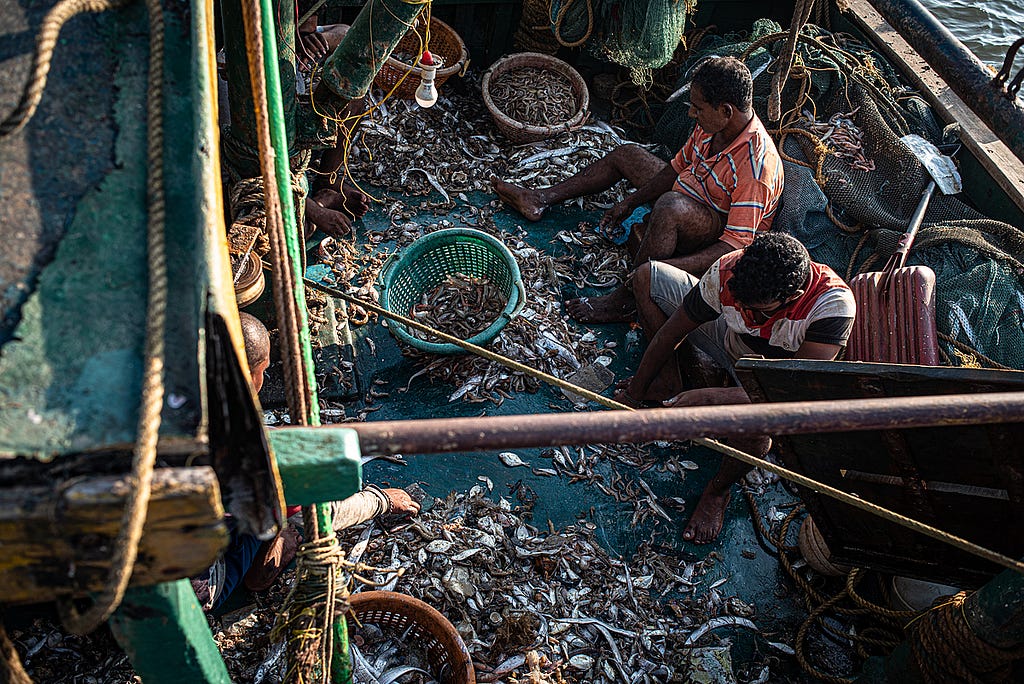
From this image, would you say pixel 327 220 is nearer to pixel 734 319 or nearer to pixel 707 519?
pixel 734 319

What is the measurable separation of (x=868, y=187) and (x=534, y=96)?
9.48ft

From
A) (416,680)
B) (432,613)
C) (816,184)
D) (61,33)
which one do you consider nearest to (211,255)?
(61,33)

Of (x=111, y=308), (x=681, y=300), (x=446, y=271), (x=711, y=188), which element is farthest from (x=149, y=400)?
(x=711, y=188)

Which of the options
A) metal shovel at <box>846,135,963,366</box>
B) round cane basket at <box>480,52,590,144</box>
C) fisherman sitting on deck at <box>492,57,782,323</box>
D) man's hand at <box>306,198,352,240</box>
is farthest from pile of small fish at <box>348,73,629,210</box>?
metal shovel at <box>846,135,963,366</box>

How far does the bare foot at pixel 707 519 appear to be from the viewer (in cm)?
413

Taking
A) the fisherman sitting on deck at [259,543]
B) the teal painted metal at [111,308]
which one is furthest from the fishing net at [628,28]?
the teal painted metal at [111,308]

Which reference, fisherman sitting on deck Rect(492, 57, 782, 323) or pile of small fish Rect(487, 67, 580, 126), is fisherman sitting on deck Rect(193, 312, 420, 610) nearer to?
fisherman sitting on deck Rect(492, 57, 782, 323)

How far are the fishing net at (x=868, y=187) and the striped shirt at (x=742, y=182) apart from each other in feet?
1.71

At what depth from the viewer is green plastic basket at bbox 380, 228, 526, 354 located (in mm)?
4551

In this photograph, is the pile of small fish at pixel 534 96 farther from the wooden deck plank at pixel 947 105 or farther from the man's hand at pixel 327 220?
the wooden deck plank at pixel 947 105

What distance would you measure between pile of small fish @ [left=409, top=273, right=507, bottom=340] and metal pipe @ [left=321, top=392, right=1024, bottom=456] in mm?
3158

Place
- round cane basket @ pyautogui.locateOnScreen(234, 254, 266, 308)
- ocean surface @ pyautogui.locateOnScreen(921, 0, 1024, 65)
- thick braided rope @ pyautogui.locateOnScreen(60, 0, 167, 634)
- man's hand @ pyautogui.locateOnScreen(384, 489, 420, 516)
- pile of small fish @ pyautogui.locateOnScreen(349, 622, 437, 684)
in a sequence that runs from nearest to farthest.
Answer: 1. thick braided rope @ pyautogui.locateOnScreen(60, 0, 167, 634)
2. pile of small fish @ pyautogui.locateOnScreen(349, 622, 437, 684)
3. round cane basket @ pyautogui.locateOnScreen(234, 254, 266, 308)
4. man's hand @ pyautogui.locateOnScreen(384, 489, 420, 516)
5. ocean surface @ pyautogui.locateOnScreen(921, 0, 1024, 65)

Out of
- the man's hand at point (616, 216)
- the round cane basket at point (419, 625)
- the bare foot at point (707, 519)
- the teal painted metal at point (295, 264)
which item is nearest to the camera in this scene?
the teal painted metal at point (295, 264)

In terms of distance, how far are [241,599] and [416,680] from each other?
994mm
